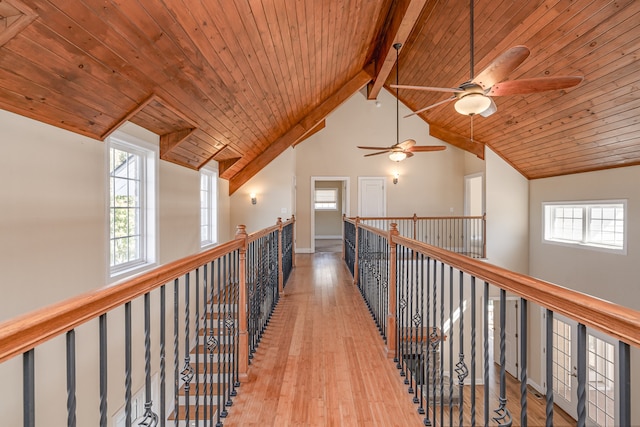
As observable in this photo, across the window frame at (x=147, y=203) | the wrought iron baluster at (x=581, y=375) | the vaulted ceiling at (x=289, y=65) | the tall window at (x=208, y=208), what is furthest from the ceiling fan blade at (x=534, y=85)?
the tall window at (x=208, y=208)

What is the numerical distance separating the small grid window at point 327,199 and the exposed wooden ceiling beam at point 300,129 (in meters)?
5.00

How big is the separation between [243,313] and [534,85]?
3108mm

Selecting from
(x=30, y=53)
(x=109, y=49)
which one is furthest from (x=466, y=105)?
(x=30, y=53)

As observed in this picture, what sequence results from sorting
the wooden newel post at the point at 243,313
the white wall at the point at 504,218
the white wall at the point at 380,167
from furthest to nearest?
the white wall at the point at 380,167
the white wall at the point at 504,218
the wooden newel post at the point at 243,313

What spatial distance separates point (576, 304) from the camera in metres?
0.83

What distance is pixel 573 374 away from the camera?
5328 mm

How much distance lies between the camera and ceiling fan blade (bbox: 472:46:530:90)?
2.46m

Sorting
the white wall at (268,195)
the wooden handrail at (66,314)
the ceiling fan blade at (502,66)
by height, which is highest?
the ceiling fan blade at (502,66)

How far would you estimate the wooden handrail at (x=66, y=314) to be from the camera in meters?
0.70

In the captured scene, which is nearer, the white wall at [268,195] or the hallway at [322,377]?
the hallway at [322,377]

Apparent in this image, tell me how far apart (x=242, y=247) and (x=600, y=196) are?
19.8 ft

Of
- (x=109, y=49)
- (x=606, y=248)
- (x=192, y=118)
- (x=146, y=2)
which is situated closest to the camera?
(x=146, y=2)

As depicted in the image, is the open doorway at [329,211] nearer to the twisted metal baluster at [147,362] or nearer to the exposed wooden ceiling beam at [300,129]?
the exposed wooden ceiling beam at [300,129]

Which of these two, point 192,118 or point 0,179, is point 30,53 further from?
point 192,118
